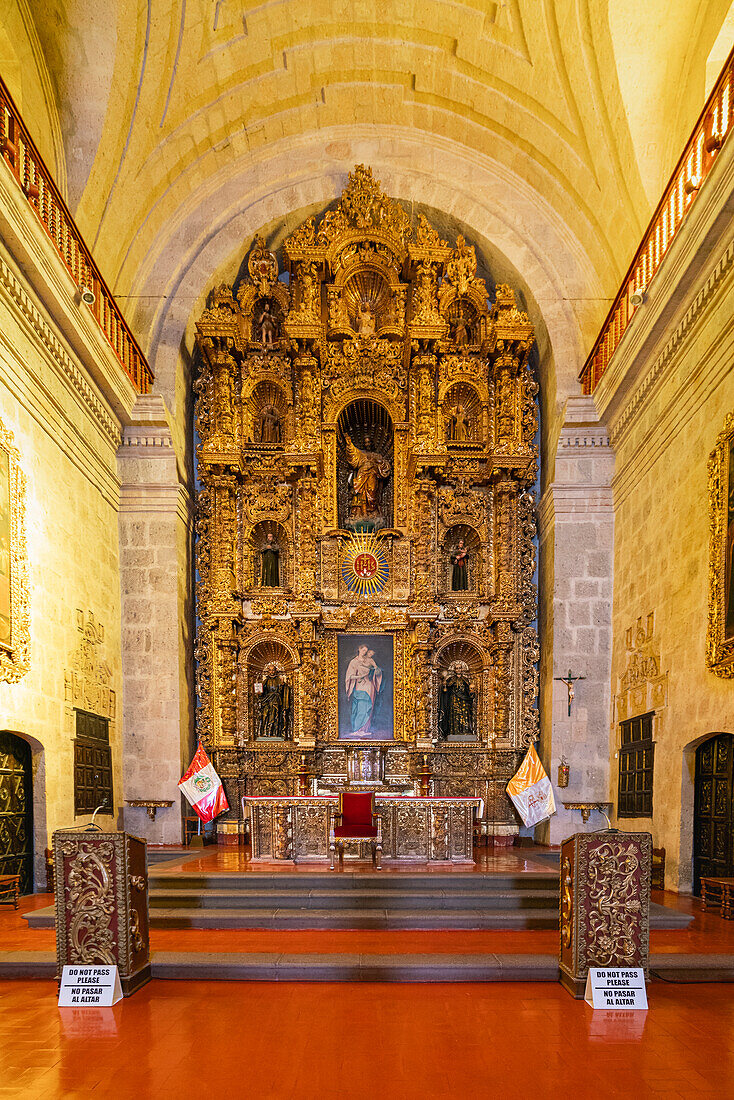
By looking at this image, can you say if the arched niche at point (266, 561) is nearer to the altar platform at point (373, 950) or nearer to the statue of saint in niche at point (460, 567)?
the statue of saint in niche at point (460, 567)

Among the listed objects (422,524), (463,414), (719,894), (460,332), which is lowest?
(719,894)

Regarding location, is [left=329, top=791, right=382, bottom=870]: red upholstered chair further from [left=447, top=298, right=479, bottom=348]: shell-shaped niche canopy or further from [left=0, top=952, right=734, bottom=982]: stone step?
[left=447, top=298, right=479, bottom=348]: shell-shaped niche canopy

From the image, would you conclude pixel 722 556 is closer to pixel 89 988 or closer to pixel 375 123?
pixel 89 988

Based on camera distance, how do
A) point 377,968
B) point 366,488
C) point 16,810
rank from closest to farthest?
1. point 377,968
2. point 16,810
3. point 366,488

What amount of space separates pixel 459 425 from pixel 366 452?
1.72m

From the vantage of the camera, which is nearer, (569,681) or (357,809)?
(357,809)

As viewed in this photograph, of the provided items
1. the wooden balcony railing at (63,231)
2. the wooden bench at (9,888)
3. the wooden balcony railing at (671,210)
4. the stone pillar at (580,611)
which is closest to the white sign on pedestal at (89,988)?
the wooden bench at (9,888)

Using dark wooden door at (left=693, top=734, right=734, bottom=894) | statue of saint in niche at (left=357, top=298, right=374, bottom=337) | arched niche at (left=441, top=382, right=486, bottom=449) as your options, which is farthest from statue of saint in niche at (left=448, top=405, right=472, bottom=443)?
dark wooden door at (left=693, top=734, right=734, bottom=894)

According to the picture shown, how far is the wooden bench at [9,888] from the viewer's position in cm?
773

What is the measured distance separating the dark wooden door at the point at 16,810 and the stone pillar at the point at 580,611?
23.5 feet

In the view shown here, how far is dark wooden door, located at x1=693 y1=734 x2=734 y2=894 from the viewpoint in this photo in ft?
25.1

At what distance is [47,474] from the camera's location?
9.18 meters

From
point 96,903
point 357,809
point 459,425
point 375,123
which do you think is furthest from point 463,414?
point 96,903

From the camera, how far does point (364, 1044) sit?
453 cm
